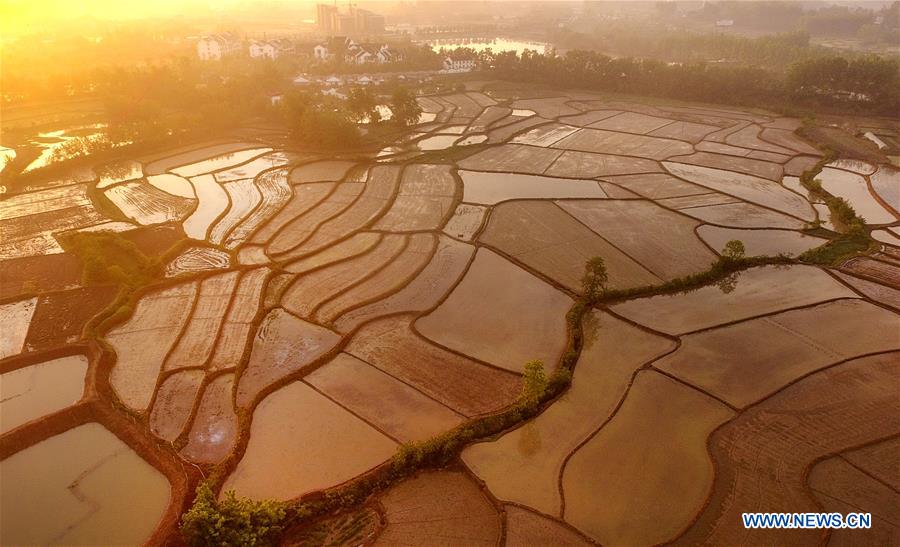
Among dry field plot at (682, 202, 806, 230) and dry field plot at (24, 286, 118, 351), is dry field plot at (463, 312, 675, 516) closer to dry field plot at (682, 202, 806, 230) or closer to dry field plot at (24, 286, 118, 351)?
dry field plot at (682, 202, 806, 230)

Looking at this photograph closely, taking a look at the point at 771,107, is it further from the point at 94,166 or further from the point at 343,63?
the point at 94,166

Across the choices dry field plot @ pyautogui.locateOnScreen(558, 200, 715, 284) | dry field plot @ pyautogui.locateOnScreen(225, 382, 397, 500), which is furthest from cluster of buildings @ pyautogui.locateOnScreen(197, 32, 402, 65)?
dry field plot @ pyautogui.locateOnScreen(225, 382, 397, 500)

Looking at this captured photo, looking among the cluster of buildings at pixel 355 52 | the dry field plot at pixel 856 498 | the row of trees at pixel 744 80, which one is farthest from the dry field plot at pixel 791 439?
the cluster of buildings at pixel 355 52

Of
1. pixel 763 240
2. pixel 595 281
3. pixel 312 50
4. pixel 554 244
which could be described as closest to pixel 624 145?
pixel 763 240

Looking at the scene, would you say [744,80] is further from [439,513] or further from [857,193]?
[439,513]

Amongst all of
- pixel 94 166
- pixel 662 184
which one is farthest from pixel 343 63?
pixel 662 184
